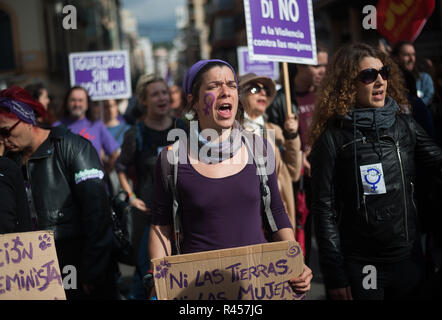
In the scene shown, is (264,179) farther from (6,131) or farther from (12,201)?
(6,131)

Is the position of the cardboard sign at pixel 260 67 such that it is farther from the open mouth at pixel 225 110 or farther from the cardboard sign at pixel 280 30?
the open mouth at pixel 225 110

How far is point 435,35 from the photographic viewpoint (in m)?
14.7

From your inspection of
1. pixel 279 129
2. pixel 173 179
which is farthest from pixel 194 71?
pixel 279 129

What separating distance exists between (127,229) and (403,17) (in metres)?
4.14

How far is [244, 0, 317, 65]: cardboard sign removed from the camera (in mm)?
4512

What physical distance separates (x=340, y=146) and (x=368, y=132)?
175 millimetres

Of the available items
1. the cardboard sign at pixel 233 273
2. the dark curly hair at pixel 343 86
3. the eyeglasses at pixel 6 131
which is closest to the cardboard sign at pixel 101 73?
the eyeglasses at pixel 6 131

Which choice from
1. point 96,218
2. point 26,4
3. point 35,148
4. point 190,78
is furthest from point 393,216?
point 26,4

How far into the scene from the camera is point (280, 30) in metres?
4.65

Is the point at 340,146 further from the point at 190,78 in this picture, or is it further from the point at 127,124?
the point at 127,124

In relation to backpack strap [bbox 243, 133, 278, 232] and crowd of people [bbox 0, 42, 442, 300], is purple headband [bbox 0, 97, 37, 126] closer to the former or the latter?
crowd of people [bbox 0, 42, 442, 300]

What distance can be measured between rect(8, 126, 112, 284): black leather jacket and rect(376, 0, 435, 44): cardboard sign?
4248 mm

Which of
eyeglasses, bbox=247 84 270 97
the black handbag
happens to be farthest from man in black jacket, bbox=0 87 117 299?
eyeglasses, bbox=247 84 270 97

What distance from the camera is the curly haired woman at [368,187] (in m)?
3.02
